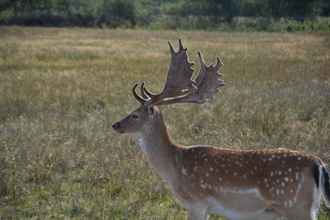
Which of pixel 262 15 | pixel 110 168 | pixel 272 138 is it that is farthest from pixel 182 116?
pixel 262 15

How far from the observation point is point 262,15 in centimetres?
7544

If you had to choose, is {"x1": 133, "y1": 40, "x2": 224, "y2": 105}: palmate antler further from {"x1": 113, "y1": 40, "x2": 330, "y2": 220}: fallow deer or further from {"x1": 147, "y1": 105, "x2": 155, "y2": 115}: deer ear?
{"x1": 147, "y1": 105, "x2": 155, "y2": 115}: deer ear

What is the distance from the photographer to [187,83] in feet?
24.0

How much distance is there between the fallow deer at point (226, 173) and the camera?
575cm

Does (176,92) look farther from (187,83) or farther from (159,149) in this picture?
(159,149)

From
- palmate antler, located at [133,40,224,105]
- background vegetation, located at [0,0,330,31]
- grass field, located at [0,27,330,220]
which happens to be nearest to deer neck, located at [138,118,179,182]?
palmate antler, located at [133,40,224,105]

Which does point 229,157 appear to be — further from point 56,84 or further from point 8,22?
point 8,22

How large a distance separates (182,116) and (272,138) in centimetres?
247

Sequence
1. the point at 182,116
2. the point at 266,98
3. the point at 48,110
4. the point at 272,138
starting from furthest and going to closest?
1. the point at 266,98
2. the point at 48,110
3. the point at 182,116
4. the point at 272,138

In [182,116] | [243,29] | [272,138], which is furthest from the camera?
[243,29]

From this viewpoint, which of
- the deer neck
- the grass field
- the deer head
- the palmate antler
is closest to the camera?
the deer neck

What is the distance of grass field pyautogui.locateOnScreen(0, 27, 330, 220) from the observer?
8.05 m

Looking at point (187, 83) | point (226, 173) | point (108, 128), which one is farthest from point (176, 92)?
point (108, 128)

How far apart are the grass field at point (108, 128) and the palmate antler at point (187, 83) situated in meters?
1.34
